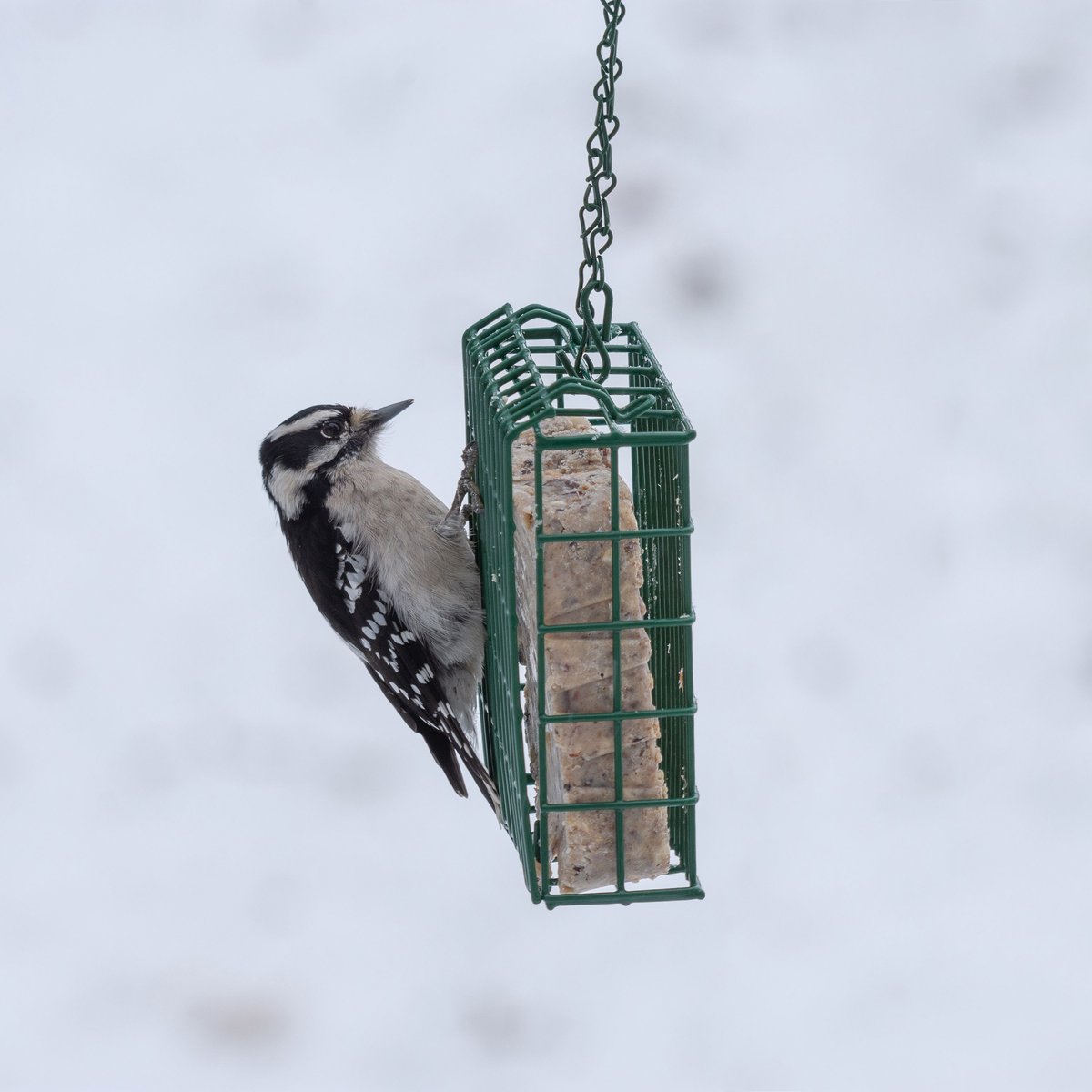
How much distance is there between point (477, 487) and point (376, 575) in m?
0.44

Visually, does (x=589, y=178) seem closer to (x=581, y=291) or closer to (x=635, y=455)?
(x=581, y=291)

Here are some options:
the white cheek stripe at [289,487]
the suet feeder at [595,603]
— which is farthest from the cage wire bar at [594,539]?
the white cheek stripe at [289,487]

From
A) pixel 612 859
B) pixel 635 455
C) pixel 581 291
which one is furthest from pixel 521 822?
pixel 581 291

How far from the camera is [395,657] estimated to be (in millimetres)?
3357

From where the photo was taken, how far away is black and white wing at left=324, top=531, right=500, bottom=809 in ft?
10.8

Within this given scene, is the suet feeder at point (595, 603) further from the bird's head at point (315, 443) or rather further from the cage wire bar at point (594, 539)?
the bird's head at point (315, 443)

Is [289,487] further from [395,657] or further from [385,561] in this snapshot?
[395,657]

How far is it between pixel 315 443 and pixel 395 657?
0.61 meters

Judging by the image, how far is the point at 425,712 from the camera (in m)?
3.32

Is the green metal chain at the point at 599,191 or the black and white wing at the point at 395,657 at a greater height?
the green metal chain at the point at 599,191

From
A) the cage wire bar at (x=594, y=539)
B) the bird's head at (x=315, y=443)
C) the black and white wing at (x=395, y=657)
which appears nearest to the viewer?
the cage wire bar at (x=594, y=539)

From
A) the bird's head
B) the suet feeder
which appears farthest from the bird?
the suet feeder

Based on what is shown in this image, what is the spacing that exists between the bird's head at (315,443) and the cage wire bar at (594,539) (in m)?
0.38

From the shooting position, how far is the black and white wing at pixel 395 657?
3.30 meters
